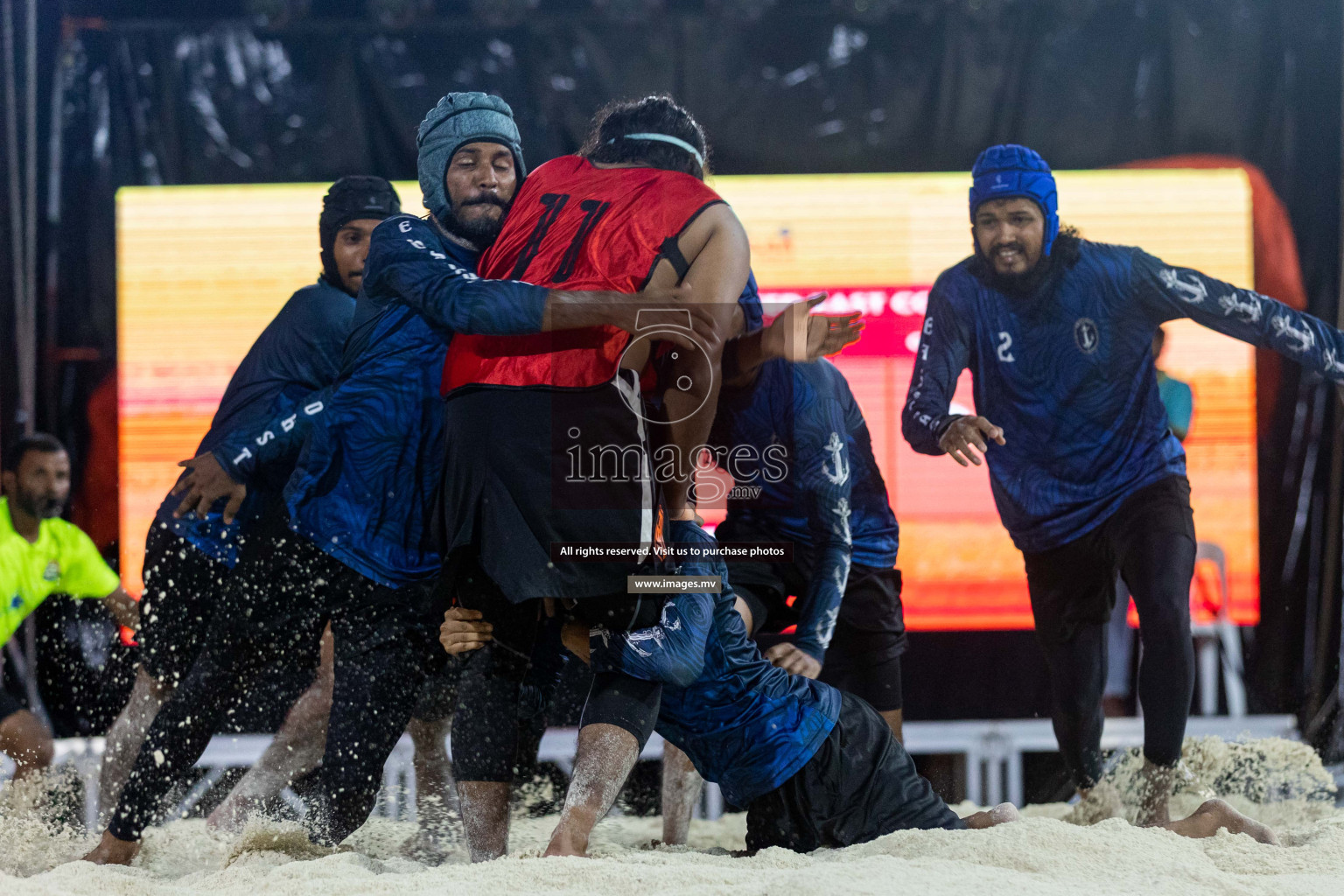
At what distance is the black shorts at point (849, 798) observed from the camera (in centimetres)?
228

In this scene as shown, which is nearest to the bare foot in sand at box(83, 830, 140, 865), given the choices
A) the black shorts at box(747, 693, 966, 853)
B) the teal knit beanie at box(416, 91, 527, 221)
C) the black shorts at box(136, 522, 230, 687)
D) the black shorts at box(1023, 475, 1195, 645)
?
the black shorts at box(136, 522, 230, 687)

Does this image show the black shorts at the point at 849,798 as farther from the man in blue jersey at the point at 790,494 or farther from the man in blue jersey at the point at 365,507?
the man in blue jersey at the point at 365,507

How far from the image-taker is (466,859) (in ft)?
8.93

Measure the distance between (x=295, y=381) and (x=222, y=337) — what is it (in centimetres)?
38

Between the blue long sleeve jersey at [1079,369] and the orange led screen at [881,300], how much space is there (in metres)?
0.10

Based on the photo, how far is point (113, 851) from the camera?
8.35 ft

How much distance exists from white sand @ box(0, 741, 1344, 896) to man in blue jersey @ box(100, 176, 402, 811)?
1.12ft

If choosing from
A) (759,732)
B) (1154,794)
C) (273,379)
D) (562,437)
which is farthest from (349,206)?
(1154,794)

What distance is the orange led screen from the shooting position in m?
3.09

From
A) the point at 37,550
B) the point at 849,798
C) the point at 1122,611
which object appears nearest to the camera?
the point at 849,798

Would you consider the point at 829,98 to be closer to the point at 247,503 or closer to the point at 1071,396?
the point at 1071,396

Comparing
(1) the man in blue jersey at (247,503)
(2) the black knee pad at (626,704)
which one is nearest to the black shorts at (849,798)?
(2) the black knee pad at (626,704)

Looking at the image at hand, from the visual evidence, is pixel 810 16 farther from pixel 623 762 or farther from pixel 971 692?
pixel 623 762

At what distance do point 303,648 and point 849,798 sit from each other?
146 cm
